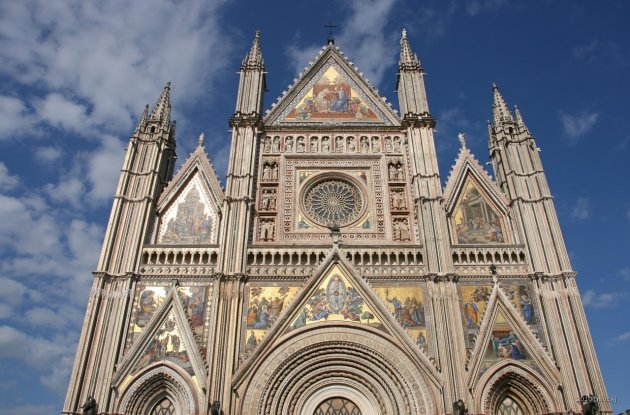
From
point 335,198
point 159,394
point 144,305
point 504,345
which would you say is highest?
point 335,198

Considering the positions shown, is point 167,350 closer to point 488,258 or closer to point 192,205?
point 192,205

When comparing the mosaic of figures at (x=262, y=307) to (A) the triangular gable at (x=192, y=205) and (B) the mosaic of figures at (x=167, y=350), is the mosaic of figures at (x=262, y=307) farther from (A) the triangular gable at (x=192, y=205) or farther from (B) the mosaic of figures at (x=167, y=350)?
(A) the triangular gable at (x=192, y=205)

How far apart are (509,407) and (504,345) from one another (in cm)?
191

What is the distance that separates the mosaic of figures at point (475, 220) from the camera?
59.9 ft

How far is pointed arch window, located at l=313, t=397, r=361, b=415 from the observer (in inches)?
629

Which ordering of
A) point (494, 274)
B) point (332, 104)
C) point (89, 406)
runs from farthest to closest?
point (332, 104) < point (494, 274) < point (89, 406)

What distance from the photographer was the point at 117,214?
58.8 ft

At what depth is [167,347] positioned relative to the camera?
625 inches

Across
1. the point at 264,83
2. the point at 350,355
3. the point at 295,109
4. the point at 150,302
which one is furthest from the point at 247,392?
the point at 264,83

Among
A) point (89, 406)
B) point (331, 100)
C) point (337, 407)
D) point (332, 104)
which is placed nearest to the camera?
point (89, 406)

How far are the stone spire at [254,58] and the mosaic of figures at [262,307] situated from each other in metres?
10.5

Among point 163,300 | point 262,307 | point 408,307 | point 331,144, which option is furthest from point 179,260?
point 408,307

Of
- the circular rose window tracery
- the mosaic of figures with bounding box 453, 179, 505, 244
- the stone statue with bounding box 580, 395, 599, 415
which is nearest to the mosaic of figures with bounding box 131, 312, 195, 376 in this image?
the circular rose window tracery

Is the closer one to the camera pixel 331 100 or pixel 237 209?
pixel 237 209
